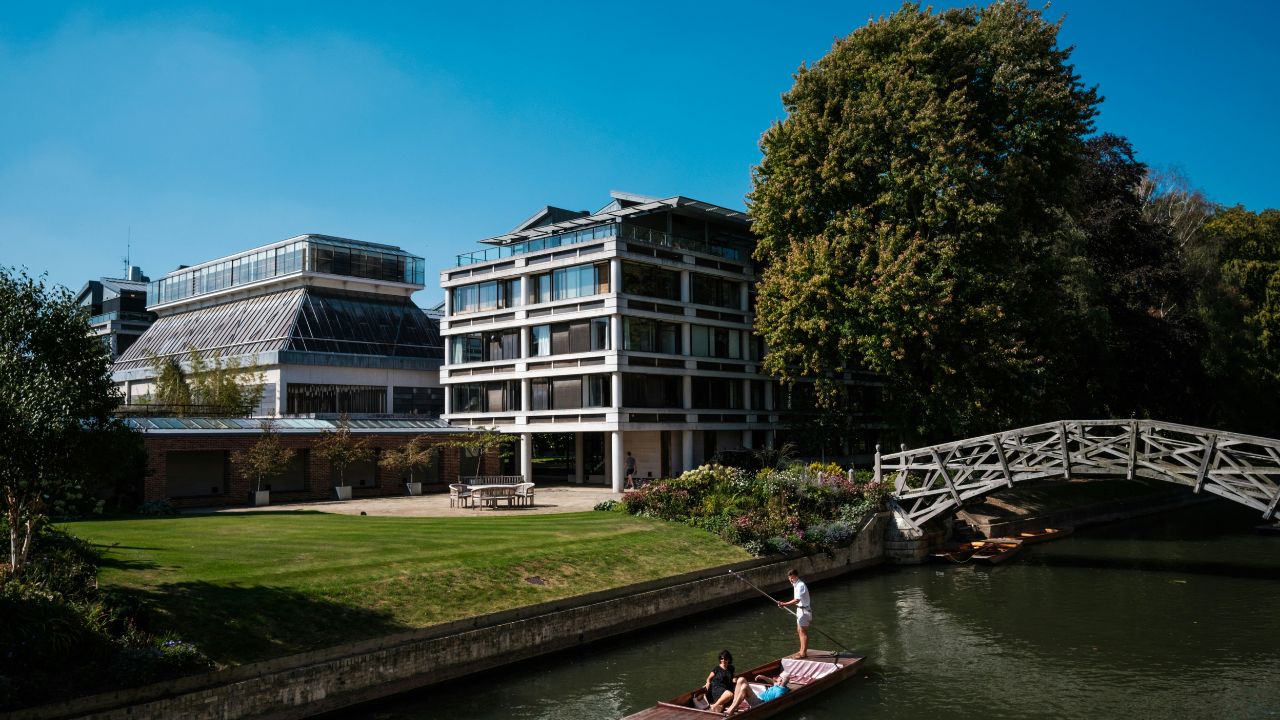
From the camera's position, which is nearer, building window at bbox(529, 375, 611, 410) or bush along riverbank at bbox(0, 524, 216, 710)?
bush along riverbank at bbox(0, 524, 216, 710)

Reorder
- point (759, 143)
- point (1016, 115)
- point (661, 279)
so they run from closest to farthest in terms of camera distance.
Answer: point (1016, 115) → point (759, 143) → point (661, 279)

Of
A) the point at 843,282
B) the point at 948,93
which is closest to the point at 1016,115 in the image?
the point at 948,93

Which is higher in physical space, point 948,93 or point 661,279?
point 948,93

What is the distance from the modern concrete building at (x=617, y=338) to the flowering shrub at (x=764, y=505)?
16.7m

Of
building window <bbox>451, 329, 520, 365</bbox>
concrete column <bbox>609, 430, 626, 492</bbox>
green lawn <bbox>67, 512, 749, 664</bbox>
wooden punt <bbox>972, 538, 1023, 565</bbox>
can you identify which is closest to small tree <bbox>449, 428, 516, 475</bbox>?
building window <bbox>451, 329, 520, 365</bbox>

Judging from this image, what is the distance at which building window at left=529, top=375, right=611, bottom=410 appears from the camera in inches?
1967

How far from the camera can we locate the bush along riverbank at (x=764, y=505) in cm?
2886

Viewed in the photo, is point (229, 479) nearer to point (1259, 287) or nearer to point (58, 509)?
point (58, 509)

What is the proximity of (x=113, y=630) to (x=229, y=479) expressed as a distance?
1095 inches

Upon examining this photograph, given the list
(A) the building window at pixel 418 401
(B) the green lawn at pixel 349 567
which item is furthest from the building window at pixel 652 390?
(B) the green lawn at pixel 349 567

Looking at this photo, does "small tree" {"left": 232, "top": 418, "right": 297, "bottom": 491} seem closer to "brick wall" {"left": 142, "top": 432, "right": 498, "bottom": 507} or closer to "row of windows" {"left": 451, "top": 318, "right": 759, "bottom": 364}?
"brick wall" {"left": 142, "top": 432, "right": 498, "bottom": 507}

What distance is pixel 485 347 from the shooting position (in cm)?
5678

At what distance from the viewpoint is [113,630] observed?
14.2 meters

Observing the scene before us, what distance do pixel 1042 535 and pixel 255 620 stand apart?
33.4 metres
